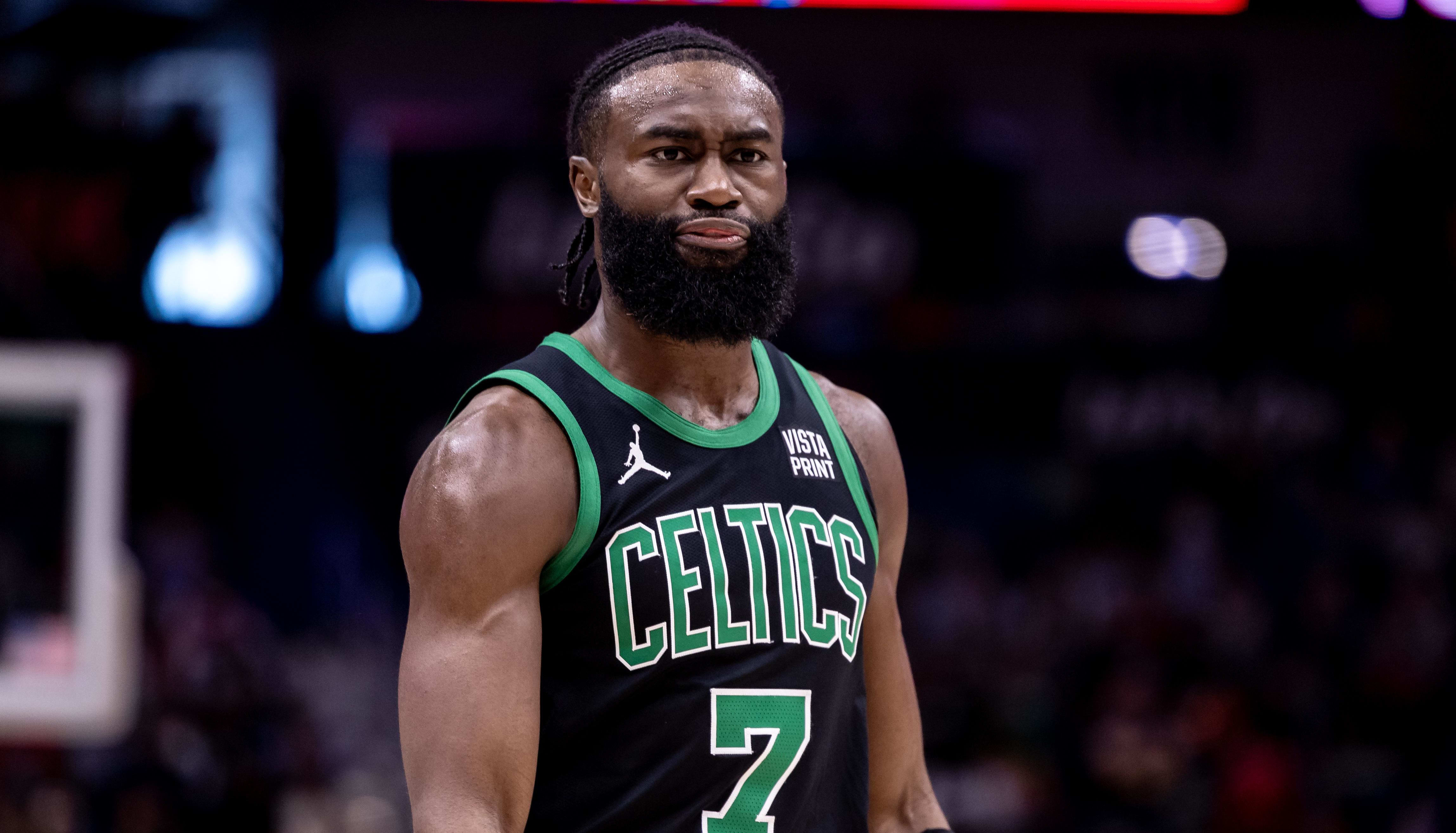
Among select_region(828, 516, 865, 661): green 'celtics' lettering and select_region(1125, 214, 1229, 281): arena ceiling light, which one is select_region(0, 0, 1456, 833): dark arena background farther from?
select_region(828, 516, 865, 661): green 'celtics' lettering

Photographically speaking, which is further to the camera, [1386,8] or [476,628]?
[1386,8]

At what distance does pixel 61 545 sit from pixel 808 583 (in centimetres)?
541

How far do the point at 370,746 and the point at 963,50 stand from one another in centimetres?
565

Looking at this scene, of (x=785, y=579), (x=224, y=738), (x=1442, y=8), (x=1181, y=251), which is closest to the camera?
(x=785, y=579)

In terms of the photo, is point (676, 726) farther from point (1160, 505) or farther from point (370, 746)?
point (1160, 505)

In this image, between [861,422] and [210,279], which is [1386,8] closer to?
[861,422]

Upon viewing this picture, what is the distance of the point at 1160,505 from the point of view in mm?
10945

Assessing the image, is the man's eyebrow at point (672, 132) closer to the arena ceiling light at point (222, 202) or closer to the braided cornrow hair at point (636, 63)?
the braided cornrow hair at point (636, 63)

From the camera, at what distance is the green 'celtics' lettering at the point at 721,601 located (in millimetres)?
2273

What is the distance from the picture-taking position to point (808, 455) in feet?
8.25

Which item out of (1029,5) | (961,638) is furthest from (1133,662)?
(1029,5)

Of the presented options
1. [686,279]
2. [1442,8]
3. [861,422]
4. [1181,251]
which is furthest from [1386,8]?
[686,279]

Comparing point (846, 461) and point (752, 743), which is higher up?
point (846, 461)

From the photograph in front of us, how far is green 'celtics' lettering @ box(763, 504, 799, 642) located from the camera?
2.33 meters
